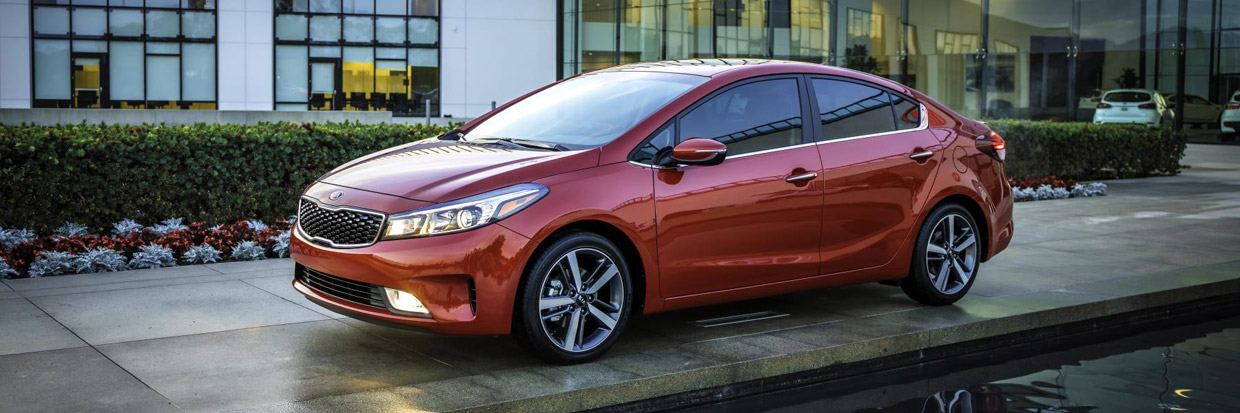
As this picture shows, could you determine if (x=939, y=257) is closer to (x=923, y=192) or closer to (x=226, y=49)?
(x=923, y=192)

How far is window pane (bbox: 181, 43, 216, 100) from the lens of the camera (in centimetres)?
3481

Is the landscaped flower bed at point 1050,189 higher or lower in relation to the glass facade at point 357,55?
lower

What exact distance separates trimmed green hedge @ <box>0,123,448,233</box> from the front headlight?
4725 mm

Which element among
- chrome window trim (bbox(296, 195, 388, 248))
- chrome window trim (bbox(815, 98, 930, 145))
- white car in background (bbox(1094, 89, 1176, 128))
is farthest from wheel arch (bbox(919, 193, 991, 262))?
white car in background (bbox(1094, 89, 1176, 128))

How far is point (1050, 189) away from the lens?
15.1 m

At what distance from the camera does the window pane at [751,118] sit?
6031 mm

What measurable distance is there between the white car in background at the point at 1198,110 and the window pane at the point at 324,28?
2402 centimetres

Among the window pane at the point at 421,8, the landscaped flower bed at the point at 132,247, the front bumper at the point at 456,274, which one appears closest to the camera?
the front bumper at the point at 456,274

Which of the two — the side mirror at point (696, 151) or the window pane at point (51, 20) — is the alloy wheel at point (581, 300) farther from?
the window pane at point (51, 20)

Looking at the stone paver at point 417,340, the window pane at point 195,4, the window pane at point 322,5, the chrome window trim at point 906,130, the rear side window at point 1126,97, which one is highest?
the window pane at point 322,5

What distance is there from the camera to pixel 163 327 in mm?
6172

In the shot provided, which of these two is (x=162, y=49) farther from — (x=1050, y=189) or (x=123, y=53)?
(x=1050, y=189)

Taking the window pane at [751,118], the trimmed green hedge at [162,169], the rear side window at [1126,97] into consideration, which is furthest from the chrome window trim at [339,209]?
the rear side window at [1126,97]

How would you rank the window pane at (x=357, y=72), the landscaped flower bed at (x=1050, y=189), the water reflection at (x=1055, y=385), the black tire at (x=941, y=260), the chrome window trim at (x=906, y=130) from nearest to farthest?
the water reflection at (x=1055, y=385) → the chrome window trim at (x=906, y=130) → the black tire at (x=941, y=260) → the landscaped flower bed at (x=1050, y=189) → the window pane at (x=357, y=72)
